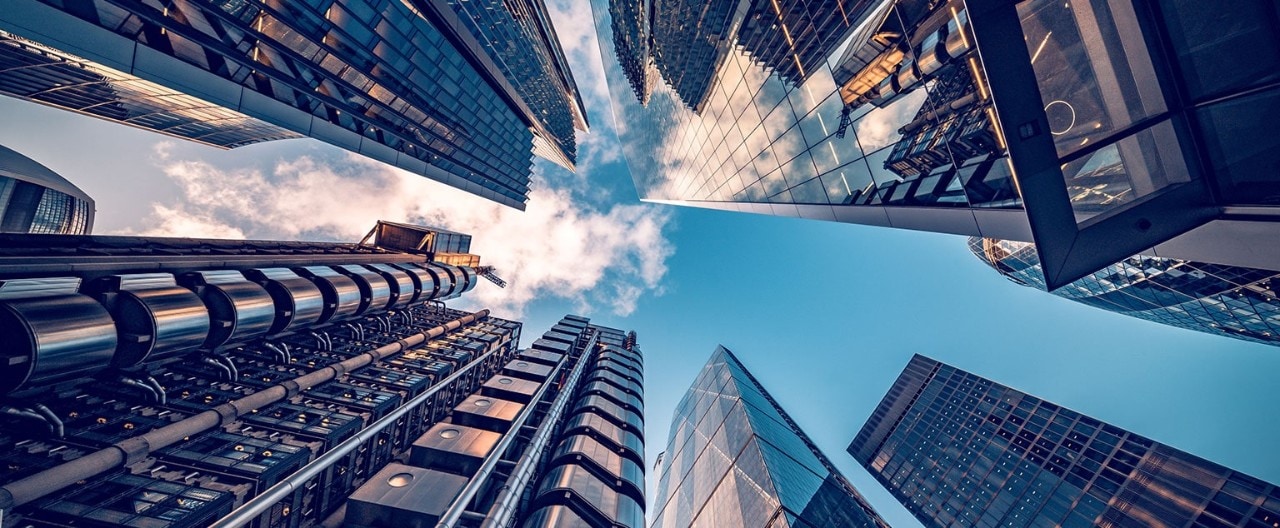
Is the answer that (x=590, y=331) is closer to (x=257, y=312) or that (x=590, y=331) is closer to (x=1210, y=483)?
(x=257, y=312)

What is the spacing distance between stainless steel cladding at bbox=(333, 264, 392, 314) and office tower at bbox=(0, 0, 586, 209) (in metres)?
9.48

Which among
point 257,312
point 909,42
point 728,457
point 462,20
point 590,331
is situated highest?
point 462,20

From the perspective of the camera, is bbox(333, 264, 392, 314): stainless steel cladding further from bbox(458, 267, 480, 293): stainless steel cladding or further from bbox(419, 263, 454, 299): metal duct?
bbox(458, 267, 480, 293): stainless steel cladding

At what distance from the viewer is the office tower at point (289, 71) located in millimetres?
16953

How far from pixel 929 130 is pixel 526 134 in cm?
7244

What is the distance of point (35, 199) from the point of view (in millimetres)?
50719

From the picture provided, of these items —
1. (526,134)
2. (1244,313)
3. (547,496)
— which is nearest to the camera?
(547,496)

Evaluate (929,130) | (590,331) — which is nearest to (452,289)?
(590,331)

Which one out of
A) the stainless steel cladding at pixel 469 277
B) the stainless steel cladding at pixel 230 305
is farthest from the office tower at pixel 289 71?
the stainless steel cladding at pixel 469 277

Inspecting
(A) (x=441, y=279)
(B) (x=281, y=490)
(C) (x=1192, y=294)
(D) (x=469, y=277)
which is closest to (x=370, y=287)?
(A) (x=441, y=279)

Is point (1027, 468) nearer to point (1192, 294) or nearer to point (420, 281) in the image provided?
point (1192, 294)

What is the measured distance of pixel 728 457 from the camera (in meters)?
35.9

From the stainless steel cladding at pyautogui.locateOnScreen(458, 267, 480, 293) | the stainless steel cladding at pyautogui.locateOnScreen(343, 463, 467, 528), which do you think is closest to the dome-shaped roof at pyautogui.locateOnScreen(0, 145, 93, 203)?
the stainless steel cladding at pyautogui.locateOnScreen(458, 267, 480, 293)

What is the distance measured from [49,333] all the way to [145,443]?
4639 millimetres
